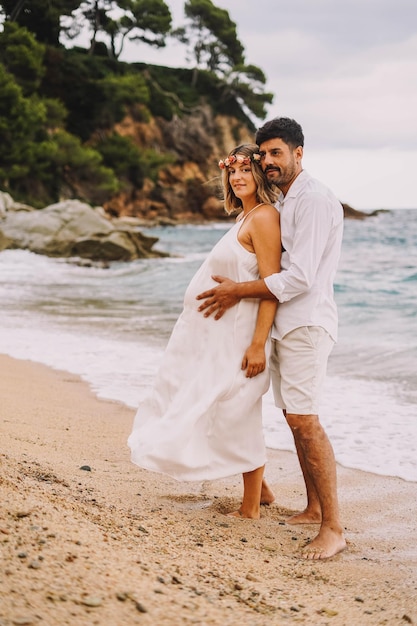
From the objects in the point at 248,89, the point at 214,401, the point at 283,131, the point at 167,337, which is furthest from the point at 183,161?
the point at 214,401

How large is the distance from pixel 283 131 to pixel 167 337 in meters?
5.68

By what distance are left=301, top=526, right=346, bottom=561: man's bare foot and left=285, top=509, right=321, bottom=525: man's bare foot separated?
32 centimetres

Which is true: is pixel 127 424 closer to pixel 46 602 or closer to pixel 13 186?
pixel 46 602

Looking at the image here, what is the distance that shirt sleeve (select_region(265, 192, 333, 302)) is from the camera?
10.1 ft

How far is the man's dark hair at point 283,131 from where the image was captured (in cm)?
323

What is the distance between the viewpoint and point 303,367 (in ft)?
10.5

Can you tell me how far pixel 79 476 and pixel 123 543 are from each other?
114cm

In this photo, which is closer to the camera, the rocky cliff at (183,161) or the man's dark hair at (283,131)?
the man's dark hair at (283,131)

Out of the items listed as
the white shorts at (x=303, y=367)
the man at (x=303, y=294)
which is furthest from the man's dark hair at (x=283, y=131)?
the white shorts at (x=303, y=367)

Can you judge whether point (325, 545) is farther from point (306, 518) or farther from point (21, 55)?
point (21, 55)

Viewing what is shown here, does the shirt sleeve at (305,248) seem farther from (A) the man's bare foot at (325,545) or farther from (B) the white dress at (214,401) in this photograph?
(A) the man's bare foot at (325,545)

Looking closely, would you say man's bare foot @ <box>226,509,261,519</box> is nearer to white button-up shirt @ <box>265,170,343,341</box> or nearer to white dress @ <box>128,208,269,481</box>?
white dress @ <box>128,208,269,481</box>

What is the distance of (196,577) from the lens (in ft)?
7.89

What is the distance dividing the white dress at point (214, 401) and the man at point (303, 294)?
0.10 meters
